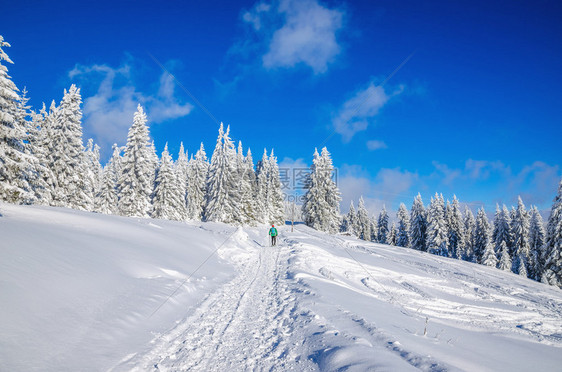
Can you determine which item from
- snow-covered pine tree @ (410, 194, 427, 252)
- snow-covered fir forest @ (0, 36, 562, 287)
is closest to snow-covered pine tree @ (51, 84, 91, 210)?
snow-covered fir forest @ (0, 36, 562, 287)

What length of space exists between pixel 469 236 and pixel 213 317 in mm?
78164

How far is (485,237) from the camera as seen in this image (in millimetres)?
57438

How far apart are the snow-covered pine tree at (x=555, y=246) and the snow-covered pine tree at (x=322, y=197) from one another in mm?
27007

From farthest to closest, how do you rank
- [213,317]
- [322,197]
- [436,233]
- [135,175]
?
[436,233]
[322,197]
[135,175]
[213,317]

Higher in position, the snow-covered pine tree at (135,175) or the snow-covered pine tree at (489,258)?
the snow-covered pine tree at (135,175)

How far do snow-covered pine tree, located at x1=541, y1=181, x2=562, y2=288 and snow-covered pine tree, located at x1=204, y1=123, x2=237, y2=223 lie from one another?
38.5 metres

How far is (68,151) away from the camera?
26.6m

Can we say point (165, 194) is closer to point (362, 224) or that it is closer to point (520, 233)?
point (362, 224)

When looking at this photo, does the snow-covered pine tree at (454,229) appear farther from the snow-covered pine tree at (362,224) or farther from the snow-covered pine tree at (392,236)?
the snow-covered pine tree at (362,224)

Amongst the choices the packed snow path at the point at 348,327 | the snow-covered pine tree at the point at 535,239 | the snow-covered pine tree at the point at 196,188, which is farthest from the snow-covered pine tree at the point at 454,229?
the snow-covered pine tree at the point at 196,188

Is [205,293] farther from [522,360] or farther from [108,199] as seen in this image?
[108,199]

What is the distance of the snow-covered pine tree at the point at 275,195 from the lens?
5725 centimetres

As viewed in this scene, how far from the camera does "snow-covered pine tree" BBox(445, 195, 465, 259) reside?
58.4 metres

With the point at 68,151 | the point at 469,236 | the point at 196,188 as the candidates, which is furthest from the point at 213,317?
the point at 469,236
